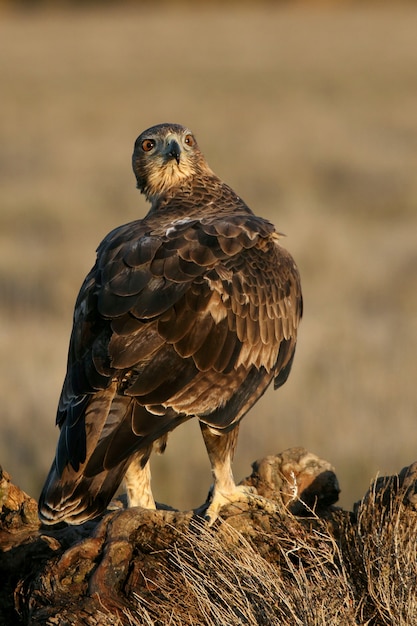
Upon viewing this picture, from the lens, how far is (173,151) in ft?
21.2

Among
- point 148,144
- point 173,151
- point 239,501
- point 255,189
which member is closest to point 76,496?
point 239,501

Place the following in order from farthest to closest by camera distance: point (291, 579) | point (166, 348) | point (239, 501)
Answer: point (239, 501) < point (166, 348) < point (291, 579)

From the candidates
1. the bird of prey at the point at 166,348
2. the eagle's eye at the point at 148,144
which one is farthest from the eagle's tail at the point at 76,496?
the eagle's eye at the point at 148,144

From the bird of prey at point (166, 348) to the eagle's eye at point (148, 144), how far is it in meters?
0.75

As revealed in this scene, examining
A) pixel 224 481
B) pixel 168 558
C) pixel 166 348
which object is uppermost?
pixel 166 348

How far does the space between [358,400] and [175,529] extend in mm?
5301

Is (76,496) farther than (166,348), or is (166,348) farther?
(166,348)

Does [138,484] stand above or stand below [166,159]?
below

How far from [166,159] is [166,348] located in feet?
6.20

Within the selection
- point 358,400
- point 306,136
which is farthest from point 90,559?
point 306,136

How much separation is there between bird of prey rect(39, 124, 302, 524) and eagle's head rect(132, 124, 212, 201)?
1.77 feet

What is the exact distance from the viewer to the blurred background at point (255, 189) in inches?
360

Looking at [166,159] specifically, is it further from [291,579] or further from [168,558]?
[291,579]

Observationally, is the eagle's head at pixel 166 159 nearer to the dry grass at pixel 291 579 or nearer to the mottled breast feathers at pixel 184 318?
the mottled breast feathers at pixel 184 318
